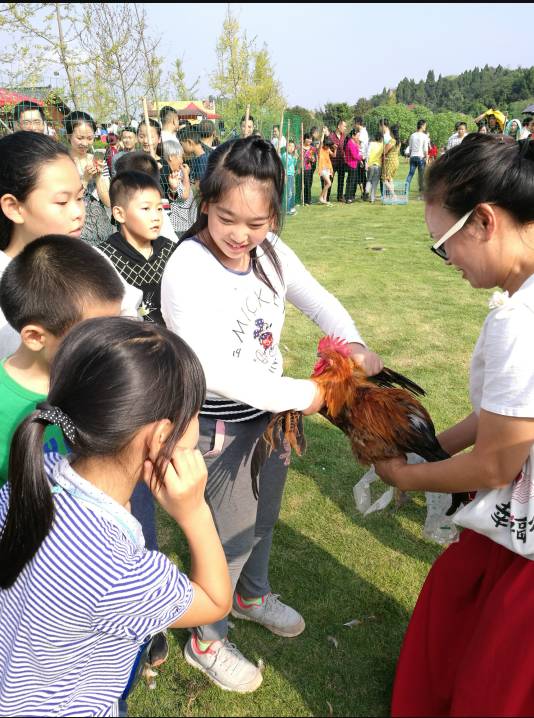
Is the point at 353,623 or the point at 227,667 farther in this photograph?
the point at 353,623

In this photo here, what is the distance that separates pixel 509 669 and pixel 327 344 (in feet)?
4.98

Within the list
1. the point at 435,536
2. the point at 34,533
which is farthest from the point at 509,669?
the point at 435,536

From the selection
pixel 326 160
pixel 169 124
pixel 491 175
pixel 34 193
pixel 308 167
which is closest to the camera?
pixel 491 175

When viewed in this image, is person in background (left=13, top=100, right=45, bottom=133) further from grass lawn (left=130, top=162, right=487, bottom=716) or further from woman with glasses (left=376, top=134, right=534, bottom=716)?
woman with glasses (left=376, top=134, right=534, bottom=716)

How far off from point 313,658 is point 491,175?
2.42 m

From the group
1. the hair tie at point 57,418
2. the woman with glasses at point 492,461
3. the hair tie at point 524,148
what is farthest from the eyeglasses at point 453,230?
the hair tie at point 57,418

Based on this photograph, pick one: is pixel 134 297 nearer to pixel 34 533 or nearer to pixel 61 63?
pixel 34 533

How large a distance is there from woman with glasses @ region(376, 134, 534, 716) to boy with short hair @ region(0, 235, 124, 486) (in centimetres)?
128

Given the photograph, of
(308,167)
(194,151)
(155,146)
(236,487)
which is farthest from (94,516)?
(308,167)

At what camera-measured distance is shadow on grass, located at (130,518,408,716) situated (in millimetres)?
2455

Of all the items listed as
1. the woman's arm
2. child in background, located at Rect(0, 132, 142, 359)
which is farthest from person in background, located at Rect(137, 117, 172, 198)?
the woman's arm

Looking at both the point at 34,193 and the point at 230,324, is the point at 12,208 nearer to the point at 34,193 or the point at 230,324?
the point at 34,193

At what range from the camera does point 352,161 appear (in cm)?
1789

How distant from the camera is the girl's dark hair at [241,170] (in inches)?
80.4
